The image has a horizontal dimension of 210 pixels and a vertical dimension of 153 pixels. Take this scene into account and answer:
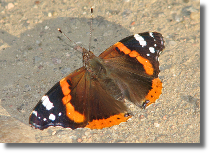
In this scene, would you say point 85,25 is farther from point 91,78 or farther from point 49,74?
point 91,78

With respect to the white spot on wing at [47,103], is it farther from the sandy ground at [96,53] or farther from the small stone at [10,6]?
the small stone at [10,6]

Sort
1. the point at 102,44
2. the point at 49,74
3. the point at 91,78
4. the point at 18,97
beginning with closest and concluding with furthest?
the point at 91,78 → the point at 18,97 → the point at 49,74 → the point at 102,44

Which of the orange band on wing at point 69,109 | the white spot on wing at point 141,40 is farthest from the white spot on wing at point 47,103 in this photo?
the white spot on wing at point 141,40

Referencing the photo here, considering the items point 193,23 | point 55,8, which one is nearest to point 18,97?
point 55,8

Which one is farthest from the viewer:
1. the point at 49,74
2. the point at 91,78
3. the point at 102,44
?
the point at 102,44

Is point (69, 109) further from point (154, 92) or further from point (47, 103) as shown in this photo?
point (154, 92)

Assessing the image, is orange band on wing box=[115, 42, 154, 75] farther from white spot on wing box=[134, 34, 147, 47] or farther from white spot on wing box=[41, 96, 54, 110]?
white spot on wing box=[41, 96, 54, 110]

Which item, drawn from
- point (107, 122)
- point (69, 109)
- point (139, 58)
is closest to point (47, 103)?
point (69, 109)

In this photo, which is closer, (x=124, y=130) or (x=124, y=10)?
(x=124, y=130)
